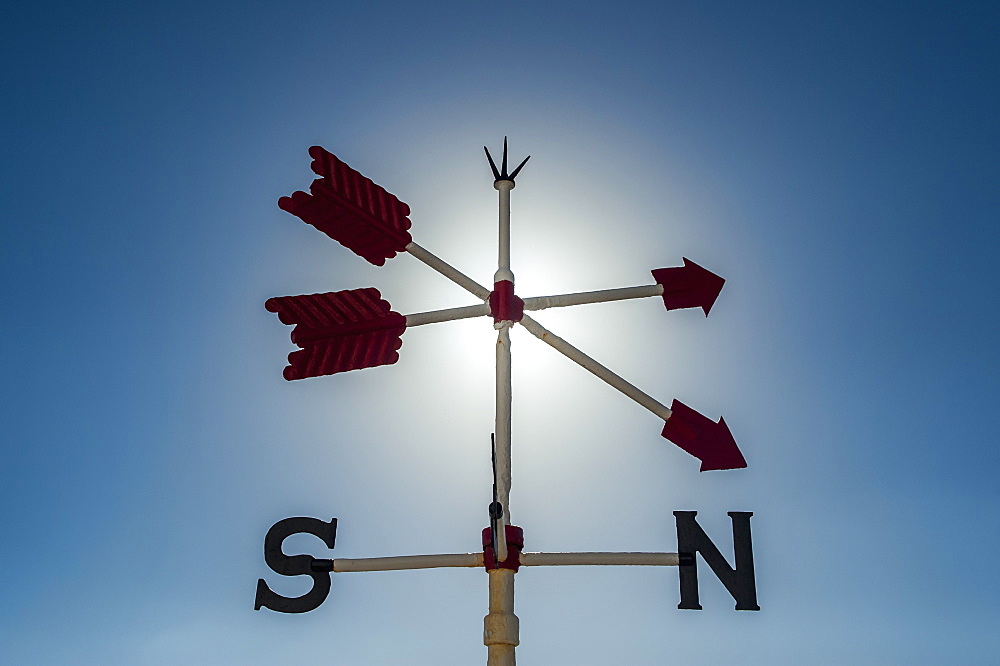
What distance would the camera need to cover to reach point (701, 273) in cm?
521

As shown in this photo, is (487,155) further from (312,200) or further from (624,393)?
(624,393)

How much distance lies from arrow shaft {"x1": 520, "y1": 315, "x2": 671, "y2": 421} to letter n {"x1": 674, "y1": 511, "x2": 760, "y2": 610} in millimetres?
594

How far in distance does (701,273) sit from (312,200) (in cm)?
231

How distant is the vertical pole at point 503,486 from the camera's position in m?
4.19

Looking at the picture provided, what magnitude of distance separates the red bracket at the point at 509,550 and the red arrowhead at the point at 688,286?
169 centimetres

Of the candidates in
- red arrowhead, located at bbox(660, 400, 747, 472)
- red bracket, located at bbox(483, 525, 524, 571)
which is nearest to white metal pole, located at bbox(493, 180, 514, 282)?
red arrowhead, located at bbox(660, 400, 747, 472)

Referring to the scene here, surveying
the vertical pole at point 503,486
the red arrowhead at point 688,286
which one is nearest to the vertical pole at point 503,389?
the vertical pole at point 503,486

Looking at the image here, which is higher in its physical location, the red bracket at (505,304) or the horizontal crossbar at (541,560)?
the red bracket at (505,304)

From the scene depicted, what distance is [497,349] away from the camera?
4.88 meters

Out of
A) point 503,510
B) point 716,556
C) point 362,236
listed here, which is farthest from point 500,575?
point 362,236

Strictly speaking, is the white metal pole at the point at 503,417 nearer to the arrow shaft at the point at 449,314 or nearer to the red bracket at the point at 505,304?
the red bracket at the point at 505,304

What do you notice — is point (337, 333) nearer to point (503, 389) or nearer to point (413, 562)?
point (503, 389)

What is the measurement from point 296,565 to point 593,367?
1.93m

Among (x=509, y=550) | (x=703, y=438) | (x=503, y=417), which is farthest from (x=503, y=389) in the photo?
(x=703, y=438)
